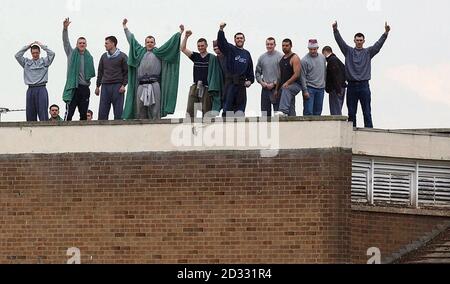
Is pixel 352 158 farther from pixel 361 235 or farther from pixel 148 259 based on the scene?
pixel 148 259

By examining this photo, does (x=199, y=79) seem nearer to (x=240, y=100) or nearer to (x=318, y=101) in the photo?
(x=240, y=100)

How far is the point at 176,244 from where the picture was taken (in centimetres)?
3825

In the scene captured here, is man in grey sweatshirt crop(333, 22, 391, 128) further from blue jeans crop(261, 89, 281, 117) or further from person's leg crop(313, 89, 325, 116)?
blue jeans crop(261, 89, 281, 117)

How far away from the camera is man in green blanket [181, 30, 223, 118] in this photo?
38.8 meters

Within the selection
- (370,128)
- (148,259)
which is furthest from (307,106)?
(148,259)

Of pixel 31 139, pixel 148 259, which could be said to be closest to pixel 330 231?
pixel 148 259

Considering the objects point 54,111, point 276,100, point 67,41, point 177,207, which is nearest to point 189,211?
point 177,207

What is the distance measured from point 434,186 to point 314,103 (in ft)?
9.55

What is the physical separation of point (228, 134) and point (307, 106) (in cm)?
153

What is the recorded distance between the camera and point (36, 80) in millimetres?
39625

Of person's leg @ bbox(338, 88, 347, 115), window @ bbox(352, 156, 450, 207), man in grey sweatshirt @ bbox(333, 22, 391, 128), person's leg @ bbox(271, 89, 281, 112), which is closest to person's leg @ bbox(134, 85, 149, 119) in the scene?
person's leg @ bbox(271, 89, 281, 112)

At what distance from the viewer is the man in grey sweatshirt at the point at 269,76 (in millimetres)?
38656
